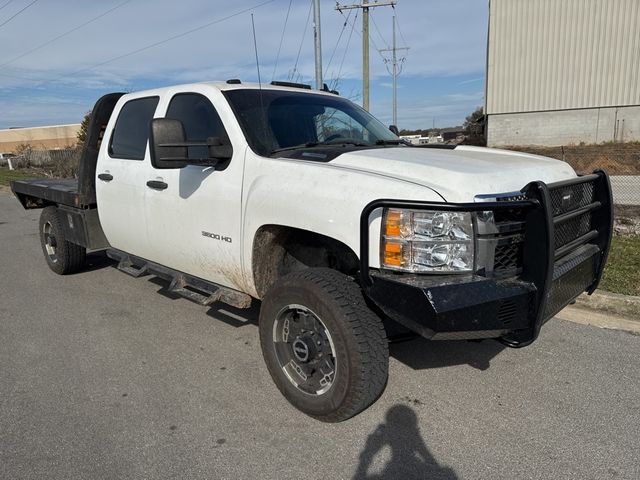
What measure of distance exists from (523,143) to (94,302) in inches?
1312

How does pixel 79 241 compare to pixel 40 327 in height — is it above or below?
above

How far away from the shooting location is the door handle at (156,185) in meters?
4.20

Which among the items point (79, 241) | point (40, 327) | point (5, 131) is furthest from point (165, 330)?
point (5, 131)

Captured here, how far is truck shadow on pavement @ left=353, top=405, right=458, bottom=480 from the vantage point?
2.64 m

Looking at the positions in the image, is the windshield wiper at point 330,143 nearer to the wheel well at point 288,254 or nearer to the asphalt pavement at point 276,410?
the wheel well at point 288,254

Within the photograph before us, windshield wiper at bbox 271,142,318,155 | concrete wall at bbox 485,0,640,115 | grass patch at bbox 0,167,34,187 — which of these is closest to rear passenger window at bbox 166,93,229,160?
windshield wiper at bbox 271,142,318,155

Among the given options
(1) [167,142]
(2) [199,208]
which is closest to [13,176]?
(2) [199,208]

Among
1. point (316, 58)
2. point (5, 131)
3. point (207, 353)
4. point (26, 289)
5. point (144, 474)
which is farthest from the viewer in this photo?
point (5, 131)

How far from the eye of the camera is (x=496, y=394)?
3.38 meters

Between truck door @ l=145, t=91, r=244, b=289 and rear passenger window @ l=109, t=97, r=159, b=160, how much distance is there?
0.36m

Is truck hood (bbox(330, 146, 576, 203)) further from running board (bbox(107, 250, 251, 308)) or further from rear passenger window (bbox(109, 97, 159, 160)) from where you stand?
rear passenger window (bbox(109, 97, 159, 160))

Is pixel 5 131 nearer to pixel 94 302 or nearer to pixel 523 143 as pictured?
pixel 523 143

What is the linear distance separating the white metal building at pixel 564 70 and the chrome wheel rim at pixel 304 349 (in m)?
34.2

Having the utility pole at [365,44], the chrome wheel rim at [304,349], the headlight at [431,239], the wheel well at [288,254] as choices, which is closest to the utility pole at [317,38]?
the utility pole at [365,44]
